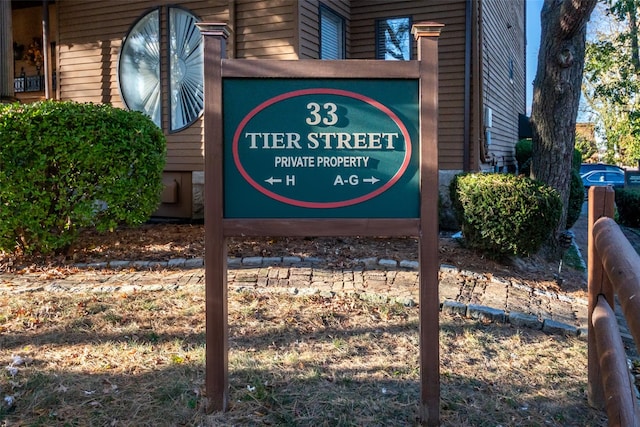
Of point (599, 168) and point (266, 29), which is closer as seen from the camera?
point (266, 29)

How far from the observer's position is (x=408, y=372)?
3.80 metres

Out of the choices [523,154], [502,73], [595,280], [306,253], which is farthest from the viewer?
[523,154]

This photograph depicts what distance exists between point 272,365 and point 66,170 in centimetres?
339

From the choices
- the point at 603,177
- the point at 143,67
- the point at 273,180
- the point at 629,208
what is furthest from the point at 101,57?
the point at 603,177

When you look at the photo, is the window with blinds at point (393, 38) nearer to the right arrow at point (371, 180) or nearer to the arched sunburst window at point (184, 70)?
the arched sunburst window at point (184, 70)

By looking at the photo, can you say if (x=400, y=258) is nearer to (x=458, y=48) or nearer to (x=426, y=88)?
(x=426, y=88)

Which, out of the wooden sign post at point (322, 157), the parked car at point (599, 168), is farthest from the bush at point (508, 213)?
the parked car at point (599, 168)

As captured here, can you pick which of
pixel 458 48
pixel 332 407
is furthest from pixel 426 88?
pixel 458 48

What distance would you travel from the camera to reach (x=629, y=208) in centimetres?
1352

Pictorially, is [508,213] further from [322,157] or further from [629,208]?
[629,208]

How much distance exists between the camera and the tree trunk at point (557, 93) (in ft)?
24.1

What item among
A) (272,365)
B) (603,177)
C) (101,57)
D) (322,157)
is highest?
(101,57)

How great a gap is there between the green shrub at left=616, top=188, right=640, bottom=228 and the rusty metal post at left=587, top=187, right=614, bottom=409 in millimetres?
11285

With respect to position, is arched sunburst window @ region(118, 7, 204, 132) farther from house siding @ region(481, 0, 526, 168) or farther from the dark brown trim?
the dark brown trim
